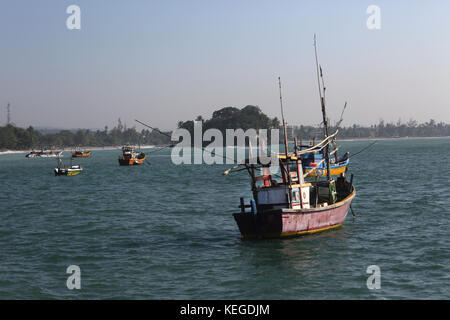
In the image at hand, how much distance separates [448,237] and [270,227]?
877cm

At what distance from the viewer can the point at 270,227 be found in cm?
2344

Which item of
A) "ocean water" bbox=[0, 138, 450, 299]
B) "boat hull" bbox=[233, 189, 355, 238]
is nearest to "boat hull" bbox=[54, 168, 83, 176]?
"ocean water" bbox=[0, 138, 450, 299]

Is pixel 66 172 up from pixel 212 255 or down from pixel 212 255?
up

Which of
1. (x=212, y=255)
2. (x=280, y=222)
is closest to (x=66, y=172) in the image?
(x=212, y=255)

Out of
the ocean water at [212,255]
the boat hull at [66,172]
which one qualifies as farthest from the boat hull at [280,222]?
the boat hull at [66,172]

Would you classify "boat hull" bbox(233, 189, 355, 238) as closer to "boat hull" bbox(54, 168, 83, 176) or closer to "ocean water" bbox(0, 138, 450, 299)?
"ocean water" bbox(0, 138, 450, 299)

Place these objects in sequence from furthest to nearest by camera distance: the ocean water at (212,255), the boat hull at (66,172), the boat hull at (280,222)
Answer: the boat hull at (66,172) → the boat hull at (280,222) → the ocean water at (212,255)

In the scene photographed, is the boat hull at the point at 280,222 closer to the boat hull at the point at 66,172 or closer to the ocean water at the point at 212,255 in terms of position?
the ocean water at the point at 212,255

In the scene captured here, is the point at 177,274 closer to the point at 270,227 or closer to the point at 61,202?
the point at 270,227

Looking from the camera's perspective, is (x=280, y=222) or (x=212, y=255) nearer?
(x=212, y=255)

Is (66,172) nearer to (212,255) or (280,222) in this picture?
(212,255)

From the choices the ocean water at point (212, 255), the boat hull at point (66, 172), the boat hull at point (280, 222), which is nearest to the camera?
the ocean water at point (212, 255)

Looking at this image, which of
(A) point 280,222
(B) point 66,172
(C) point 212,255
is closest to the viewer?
(C) point 212,255
